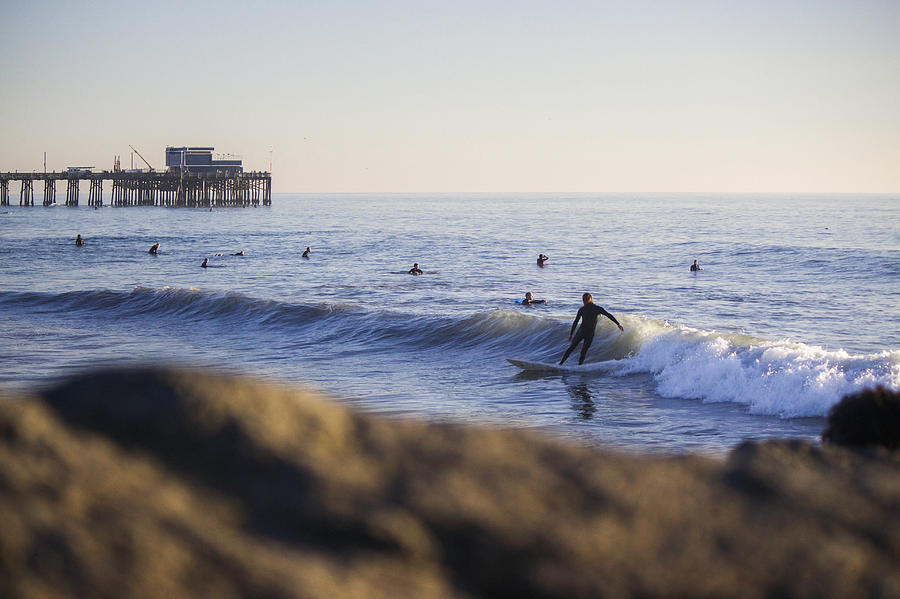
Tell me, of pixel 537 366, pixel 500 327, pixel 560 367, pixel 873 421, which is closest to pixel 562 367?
pixel 560 367

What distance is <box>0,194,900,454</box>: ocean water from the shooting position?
15492 millimetres

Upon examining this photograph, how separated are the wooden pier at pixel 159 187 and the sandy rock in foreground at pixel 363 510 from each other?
128 metres

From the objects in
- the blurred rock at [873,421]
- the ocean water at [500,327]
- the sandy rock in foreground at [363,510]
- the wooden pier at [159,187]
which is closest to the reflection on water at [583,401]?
the ocean water at [500,327]

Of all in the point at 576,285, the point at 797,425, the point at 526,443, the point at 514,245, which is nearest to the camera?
the point at 526,443

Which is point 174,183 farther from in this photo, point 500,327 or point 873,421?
point 873,421

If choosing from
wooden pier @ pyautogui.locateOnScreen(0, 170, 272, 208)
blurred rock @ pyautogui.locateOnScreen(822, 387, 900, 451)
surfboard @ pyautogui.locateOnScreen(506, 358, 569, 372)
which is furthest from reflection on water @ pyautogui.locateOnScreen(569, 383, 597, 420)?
wooden pier @ pyautogui.locateOnScreen(0, 170, 272, 208)

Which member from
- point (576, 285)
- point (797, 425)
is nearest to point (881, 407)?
point (797, 425)

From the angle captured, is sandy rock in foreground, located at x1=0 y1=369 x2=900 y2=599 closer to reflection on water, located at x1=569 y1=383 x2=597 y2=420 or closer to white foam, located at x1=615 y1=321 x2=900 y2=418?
reflection on water, located at x1=569 y1=383 x2=597 y2=420

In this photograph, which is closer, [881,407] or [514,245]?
[881,407]

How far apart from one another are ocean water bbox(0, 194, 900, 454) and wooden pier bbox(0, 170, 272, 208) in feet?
217

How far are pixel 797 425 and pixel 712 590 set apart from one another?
14.2 metres

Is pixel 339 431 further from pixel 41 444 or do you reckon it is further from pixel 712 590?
pixel 712 590

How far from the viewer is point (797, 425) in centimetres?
1441

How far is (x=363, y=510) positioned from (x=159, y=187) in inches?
5315
